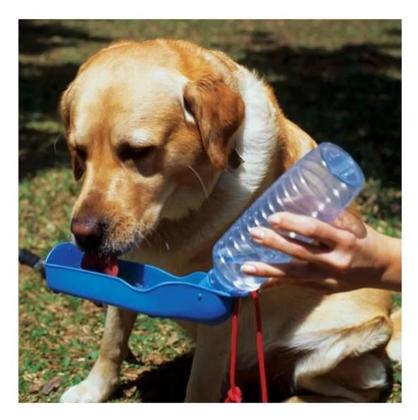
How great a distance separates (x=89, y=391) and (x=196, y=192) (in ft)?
4.28

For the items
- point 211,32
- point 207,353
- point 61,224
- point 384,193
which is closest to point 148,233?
point 207,353

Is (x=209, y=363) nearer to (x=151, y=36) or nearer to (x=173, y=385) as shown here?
(x=173, y=385)

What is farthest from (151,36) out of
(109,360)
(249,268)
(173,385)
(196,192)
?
(249,268)

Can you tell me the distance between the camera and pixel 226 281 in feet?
10.4

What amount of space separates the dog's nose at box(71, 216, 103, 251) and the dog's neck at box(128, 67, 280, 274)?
1.50 ft

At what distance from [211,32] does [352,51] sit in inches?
113

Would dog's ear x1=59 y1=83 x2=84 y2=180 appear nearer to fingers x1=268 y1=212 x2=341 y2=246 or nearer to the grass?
the grass

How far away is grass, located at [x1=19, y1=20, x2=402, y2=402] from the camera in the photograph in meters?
4.63

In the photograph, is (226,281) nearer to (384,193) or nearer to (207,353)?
(207,353)

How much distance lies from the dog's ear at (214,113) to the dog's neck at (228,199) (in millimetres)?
158

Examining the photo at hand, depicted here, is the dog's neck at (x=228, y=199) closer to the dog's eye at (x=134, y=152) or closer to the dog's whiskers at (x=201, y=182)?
the dog's whiskers at (x=201, y=182)

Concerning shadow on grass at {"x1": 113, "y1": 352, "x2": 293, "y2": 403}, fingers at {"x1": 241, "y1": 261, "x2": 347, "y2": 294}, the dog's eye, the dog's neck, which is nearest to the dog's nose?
the dog's eye

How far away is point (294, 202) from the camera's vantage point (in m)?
3.00

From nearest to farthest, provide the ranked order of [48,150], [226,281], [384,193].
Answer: [226,281], [384,193], [48,150]
